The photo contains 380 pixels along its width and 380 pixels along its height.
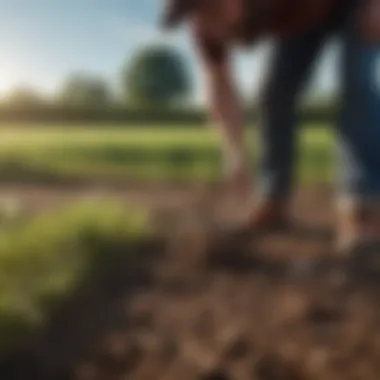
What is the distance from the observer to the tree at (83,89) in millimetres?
828

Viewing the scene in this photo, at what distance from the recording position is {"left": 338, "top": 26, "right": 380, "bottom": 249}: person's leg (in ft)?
2.75

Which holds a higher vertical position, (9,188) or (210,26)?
(210,26)

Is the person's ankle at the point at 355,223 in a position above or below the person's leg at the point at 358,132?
below

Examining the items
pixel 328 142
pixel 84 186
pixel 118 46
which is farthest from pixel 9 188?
pixel 328 142

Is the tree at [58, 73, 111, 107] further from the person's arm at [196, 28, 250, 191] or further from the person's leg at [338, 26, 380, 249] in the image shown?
the person's leg at [338, 26, 380, 249]

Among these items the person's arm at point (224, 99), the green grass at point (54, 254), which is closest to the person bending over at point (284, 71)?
the person's arm at point (224, 99)

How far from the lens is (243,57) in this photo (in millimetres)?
841

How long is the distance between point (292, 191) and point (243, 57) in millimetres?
138

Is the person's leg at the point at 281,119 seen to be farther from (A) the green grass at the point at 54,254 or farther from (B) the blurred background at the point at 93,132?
(A) the green grass at the point at 54,254

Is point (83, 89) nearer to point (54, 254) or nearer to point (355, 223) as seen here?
point (54, 254)

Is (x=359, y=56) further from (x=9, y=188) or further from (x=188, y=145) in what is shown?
(x=9, y=188)

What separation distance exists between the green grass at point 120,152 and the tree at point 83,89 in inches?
1.1

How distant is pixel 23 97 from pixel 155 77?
0.12 metres

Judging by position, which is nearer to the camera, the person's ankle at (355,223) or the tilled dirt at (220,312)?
the tilled dirt at (220,312)
